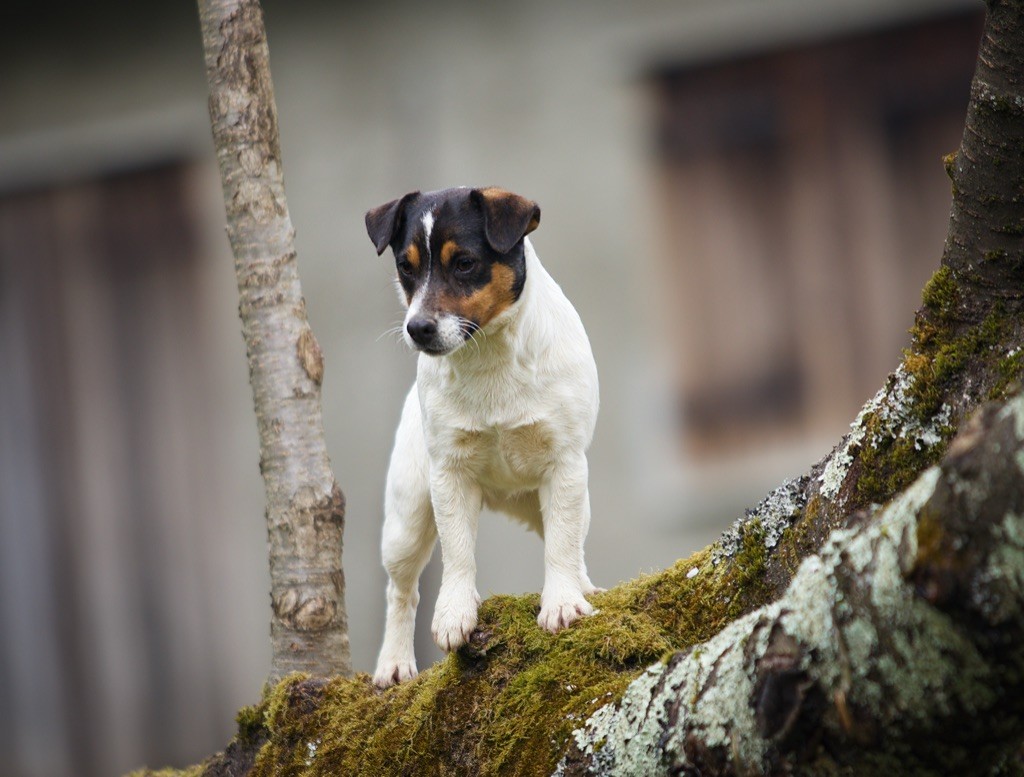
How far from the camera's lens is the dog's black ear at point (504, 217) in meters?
3.67

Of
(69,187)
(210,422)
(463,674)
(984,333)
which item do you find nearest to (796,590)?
(984,333)

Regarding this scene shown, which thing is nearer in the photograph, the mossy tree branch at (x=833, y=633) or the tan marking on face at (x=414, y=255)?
the mossy tree branch at (x=833, y=633)

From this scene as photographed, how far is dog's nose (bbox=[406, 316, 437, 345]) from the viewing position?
356cm

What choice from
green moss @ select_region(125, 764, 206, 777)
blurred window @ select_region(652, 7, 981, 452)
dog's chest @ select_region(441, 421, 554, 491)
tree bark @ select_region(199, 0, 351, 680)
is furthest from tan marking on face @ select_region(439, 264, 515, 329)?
blurred window @ select_region(652, 7, 981, 452)

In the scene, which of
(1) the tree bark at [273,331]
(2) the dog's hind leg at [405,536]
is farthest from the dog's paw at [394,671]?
(1) the tree bark at [273,331]

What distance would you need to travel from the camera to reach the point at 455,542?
376 centimetres

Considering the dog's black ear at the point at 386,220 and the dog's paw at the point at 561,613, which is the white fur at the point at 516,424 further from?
the dog's black ear at the point at 386,220

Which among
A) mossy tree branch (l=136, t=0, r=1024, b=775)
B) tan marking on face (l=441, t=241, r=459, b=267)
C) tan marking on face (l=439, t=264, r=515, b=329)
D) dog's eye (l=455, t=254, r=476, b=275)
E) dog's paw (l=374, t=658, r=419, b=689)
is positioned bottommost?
dog's paw (l=374, t=658, r=419, b=689)

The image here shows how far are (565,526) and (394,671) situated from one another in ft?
2.86

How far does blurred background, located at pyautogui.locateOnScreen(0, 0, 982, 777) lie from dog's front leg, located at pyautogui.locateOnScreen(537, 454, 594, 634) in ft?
10.8

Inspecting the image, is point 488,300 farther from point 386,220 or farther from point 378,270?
point 378,270

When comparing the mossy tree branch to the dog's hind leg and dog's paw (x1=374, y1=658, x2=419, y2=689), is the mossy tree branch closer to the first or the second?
dog's paw (x1=374, y1=658, x2=419, y2=689)

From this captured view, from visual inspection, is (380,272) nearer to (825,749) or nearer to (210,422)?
(210,422)

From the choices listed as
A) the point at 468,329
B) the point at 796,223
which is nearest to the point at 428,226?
the point at 468,329
